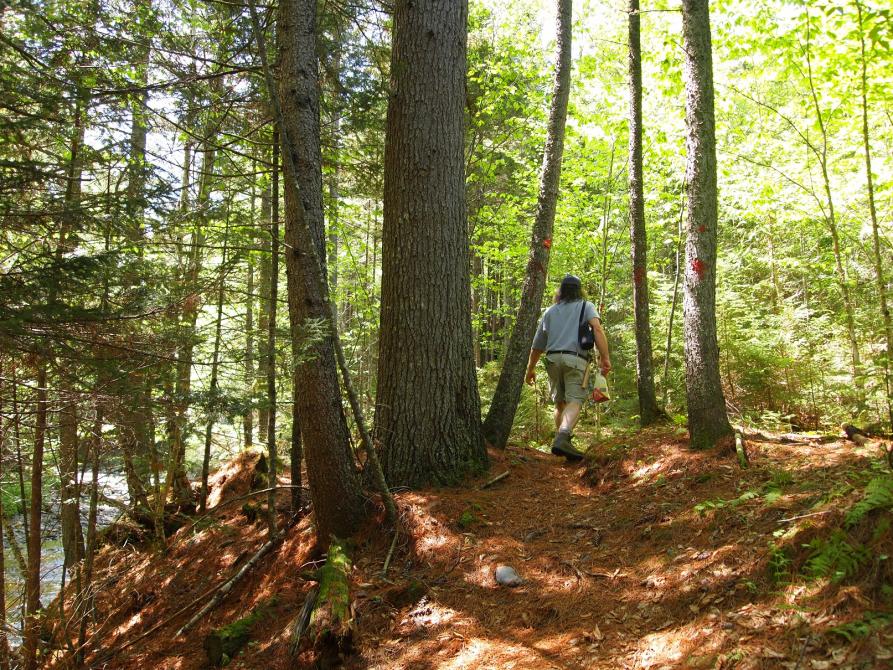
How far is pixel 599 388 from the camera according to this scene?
251 inches

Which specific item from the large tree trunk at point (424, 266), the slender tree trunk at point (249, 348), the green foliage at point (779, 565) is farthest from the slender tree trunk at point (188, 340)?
the green foliage at point (779, 565)

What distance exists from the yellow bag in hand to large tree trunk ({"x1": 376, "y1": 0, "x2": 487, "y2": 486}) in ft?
6.10

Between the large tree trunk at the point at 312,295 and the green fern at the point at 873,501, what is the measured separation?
143 inches

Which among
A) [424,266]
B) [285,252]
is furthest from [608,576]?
[285,252]

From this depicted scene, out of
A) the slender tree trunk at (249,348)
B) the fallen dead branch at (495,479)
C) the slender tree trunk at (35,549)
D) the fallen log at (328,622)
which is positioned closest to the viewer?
the fallen log at (328,622)

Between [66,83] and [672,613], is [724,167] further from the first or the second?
[66,83]

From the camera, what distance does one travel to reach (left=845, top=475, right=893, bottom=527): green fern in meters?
2.61

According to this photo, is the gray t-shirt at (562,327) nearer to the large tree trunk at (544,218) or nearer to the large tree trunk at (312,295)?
the large tree trunk at (544,218)

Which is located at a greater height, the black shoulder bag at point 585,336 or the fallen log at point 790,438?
the black shoulder bag at point 585,336

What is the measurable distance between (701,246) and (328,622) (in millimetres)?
4462

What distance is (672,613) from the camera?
2.97 metres

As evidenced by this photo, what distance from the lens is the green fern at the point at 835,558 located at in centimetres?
248

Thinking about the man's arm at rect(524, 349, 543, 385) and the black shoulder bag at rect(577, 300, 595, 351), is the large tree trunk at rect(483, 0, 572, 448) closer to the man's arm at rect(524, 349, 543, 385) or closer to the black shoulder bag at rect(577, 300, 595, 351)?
the man's arm at rect(524, 349, 543, 385)

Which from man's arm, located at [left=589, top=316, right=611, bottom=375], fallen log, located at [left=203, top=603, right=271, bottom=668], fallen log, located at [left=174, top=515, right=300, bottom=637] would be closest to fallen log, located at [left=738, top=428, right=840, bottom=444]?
man's arm, located at [left=589, top=316, right=611, bottom=375]
